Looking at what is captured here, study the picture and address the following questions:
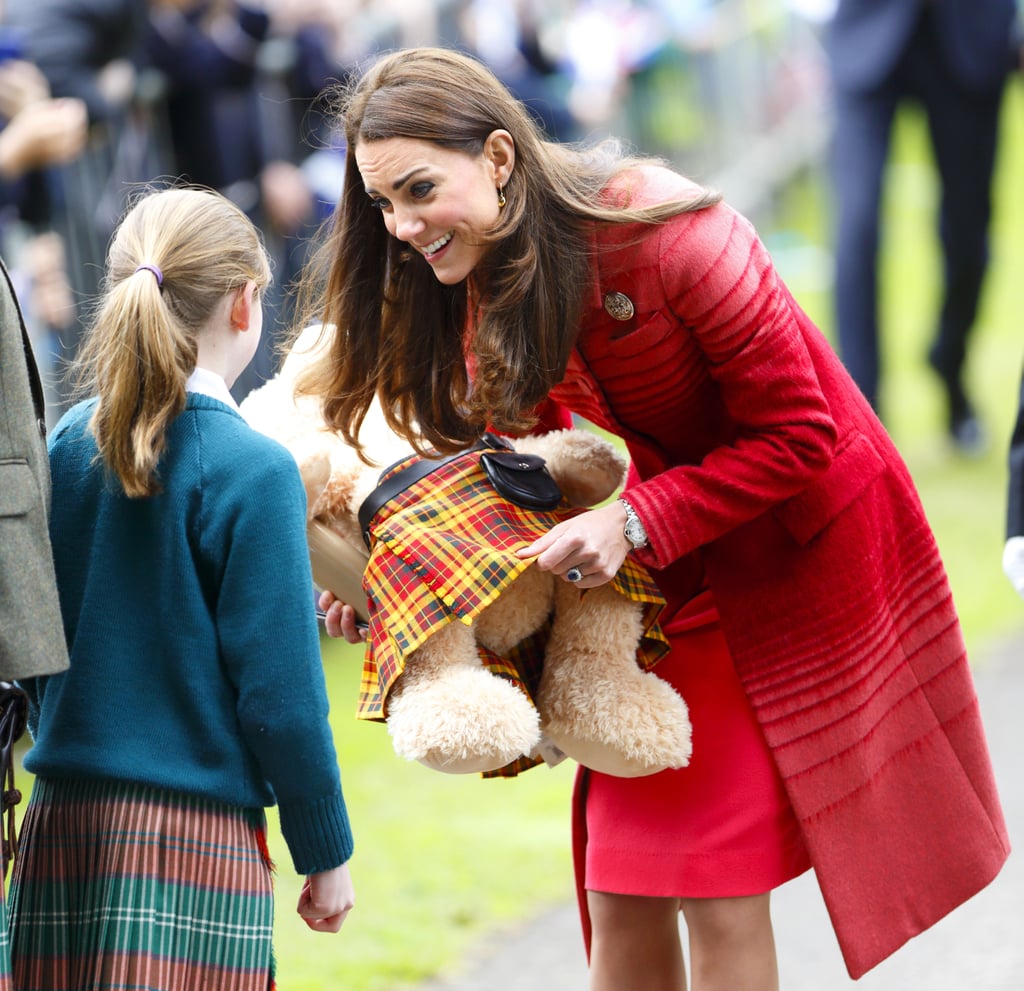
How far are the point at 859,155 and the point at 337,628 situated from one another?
4.98 m

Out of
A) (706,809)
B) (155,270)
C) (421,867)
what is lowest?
(421,867)

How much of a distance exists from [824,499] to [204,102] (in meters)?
4.27

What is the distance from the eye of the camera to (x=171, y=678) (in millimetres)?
2441

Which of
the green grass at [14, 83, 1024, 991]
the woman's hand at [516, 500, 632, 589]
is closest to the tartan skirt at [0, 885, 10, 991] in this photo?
the woman's hand at [516, 500, 632, 589]

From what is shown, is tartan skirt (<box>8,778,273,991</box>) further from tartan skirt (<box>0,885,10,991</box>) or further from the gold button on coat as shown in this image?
the gold button on coat

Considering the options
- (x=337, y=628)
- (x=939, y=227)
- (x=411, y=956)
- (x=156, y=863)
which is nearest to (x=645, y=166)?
(x=337, y=628)

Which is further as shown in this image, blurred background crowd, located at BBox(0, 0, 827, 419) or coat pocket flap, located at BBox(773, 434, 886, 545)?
blurred background crowd, located at BBox(0, 0, 827, 419)

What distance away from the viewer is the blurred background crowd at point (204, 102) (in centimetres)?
529

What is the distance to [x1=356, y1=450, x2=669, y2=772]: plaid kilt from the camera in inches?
96.7

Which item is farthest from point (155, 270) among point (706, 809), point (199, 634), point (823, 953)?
point (823, 953)

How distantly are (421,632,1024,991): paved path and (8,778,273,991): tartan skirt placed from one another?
153 centimetres

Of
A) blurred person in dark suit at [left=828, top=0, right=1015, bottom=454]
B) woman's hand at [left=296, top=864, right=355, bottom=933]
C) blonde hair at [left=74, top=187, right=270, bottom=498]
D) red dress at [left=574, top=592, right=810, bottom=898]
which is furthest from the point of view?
blurred person in dark suit at [left=828, top=0, right=1015, bottom=454]

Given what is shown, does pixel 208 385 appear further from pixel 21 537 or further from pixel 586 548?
pixel 586 548

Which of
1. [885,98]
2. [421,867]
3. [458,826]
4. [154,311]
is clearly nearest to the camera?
[154,311]
